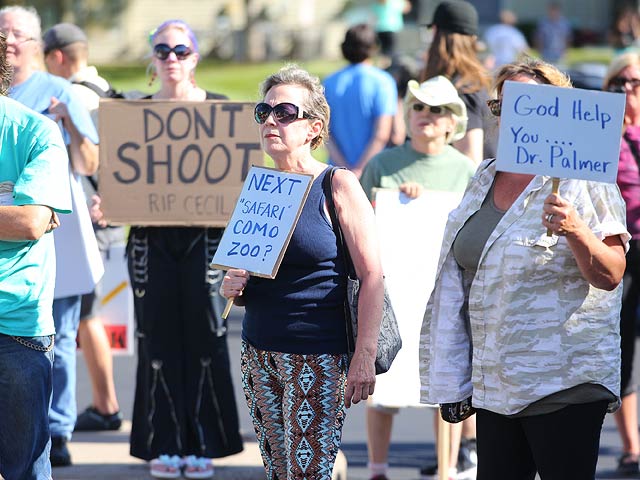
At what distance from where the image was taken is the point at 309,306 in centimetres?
A: 437

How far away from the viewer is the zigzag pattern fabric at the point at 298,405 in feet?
14.4

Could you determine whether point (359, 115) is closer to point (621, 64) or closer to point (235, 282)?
point (621, 64)

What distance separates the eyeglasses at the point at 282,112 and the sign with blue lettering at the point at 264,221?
17cm

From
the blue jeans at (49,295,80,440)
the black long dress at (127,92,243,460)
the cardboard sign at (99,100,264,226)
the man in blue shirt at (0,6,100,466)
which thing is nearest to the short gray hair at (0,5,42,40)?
the man in blue shirt at (0,6,100,466)

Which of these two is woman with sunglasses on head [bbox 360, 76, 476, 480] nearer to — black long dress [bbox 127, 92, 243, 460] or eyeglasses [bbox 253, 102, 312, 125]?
black long dress [bbox 127, 92, 243, 460]

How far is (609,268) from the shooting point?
3918mm

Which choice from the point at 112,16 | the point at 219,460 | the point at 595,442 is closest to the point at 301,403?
the point at 595,442

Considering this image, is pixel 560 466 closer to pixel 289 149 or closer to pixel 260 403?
pixel 260 403

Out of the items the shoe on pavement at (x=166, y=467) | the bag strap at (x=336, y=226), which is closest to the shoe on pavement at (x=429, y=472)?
the shoe on pavement at (x=166, y=467)

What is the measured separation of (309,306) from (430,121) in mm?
1926

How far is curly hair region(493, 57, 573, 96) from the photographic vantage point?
431 cm

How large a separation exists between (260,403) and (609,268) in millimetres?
1312

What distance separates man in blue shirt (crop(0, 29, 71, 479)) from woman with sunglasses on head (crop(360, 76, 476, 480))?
195 cm

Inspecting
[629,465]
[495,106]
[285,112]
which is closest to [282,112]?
[285,112]
